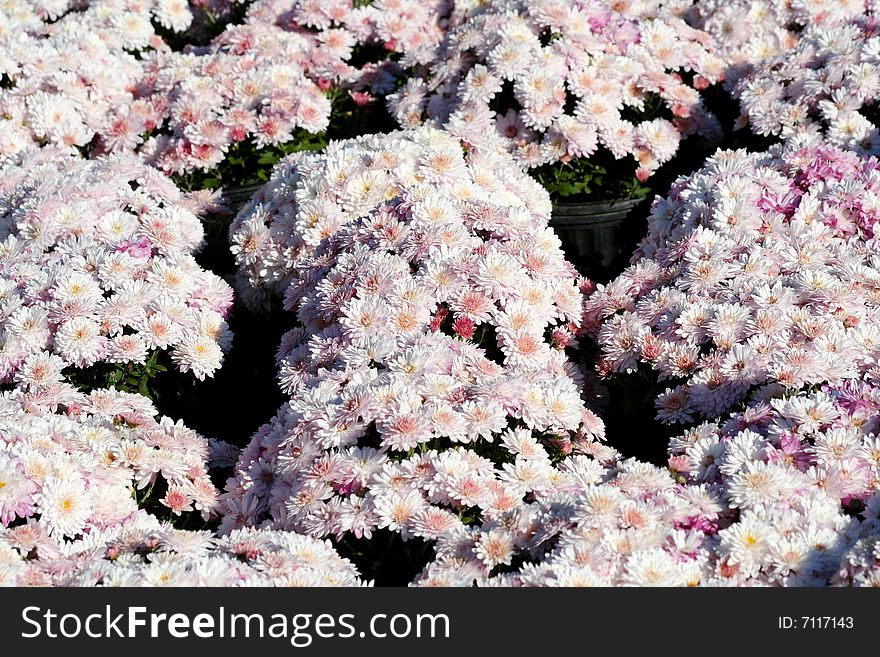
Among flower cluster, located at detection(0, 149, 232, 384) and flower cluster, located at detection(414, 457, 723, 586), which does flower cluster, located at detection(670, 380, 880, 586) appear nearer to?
flower cluster, located at detection(414, 457, 723, 586)

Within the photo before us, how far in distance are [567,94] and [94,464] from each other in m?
2.44

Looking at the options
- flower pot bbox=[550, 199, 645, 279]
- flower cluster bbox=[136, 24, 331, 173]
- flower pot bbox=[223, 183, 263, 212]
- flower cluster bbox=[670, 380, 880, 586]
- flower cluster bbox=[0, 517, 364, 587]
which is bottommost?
flower cluster bbox=[0, 517, 364, 587]

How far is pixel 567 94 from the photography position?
178 inches

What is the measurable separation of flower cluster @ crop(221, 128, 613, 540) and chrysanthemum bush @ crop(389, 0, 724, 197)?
0.36 metres

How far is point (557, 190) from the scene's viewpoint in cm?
445

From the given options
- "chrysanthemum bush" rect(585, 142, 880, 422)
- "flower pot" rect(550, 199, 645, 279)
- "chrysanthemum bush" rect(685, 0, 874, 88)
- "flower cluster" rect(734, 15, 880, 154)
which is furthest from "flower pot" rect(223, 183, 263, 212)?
"chrysanthemum bush" rect(685, 0, 874, 88)

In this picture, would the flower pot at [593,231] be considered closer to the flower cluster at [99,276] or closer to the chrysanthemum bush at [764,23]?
the chrysanthemum bush at [764,23]

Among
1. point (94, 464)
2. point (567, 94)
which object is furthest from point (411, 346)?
point (567, 94)

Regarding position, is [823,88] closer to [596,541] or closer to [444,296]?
[444,296]

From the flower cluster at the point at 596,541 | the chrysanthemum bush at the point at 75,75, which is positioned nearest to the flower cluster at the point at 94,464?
the flower cluster at the point at 596,541

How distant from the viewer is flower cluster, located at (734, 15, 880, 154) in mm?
4309

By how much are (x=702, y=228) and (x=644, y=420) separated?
27.4 inches
